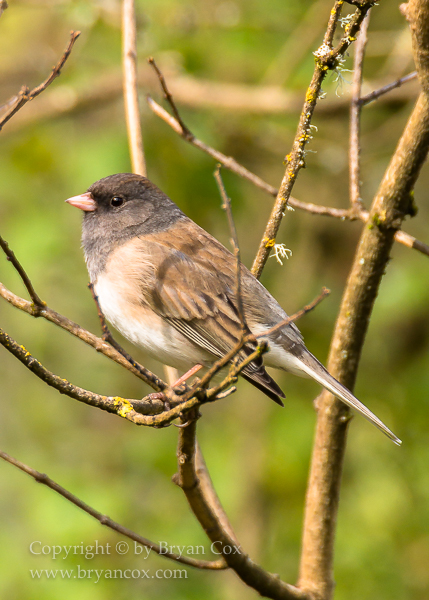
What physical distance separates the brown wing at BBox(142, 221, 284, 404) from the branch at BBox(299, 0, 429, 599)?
27 cm

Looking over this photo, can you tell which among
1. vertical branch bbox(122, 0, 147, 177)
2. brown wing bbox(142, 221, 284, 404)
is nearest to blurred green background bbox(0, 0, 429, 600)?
vertical branch bbox(122, 0, 147, 177)

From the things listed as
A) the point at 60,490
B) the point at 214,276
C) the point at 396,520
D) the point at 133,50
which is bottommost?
the point at 60,490

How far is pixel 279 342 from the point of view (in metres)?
2.11

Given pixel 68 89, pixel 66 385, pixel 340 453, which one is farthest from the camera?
pixel 68 89

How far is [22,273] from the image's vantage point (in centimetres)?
127

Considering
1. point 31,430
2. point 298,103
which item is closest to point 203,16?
point 298,103

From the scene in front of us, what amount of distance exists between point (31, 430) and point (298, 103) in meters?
2.78

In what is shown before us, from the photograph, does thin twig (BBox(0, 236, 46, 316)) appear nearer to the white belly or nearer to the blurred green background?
the white belly

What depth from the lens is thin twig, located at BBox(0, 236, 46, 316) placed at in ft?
4.09

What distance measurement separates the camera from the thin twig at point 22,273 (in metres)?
1.25

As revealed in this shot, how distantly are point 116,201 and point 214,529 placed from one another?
1356mm

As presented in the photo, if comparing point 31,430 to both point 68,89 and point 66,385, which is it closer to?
point 68,89

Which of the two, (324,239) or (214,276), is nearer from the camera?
(214,276)

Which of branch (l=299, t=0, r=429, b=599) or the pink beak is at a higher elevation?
the pink beak
